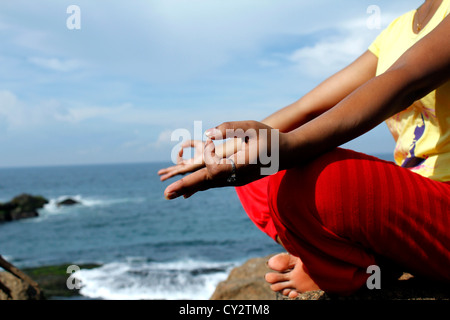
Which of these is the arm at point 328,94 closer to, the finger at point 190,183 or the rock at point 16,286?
the finger at point 190,183

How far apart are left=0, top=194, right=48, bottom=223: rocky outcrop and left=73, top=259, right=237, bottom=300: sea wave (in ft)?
67.5

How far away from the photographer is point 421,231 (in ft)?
4.50

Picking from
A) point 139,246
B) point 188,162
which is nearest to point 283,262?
point 188,162

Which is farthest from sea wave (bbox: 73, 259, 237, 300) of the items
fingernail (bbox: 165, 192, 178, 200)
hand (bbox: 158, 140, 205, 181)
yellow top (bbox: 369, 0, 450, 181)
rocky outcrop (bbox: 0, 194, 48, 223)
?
rocky outcrop (bbox: 0, 194, 48, 223)

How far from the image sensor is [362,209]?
1.34m

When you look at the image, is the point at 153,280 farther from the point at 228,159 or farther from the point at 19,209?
the point at 19,209

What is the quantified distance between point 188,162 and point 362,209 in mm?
966

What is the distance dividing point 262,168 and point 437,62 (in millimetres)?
709

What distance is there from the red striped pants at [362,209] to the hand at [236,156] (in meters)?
0.28

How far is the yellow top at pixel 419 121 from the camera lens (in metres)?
1.57

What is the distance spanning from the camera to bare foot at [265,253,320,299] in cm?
194

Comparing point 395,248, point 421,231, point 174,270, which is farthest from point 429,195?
point 174,270

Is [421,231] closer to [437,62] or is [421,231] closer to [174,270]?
[437,62]

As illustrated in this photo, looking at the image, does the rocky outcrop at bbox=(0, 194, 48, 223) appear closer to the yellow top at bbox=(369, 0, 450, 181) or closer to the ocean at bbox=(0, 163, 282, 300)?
the ocean at bbox=(0, 163, 282, 300)
